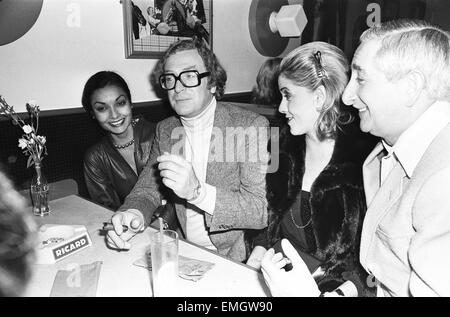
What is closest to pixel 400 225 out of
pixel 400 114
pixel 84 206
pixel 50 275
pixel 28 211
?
pixel 400 114

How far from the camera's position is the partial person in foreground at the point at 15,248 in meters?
1.04

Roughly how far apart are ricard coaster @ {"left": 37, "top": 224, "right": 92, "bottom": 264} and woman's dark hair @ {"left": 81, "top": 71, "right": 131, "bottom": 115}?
1.04m

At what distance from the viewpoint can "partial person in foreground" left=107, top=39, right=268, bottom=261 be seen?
165 centimetres

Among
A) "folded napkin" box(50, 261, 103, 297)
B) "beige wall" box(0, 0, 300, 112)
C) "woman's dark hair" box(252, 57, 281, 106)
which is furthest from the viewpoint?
"woman's dark hair" box(252, 57, 281, 106)

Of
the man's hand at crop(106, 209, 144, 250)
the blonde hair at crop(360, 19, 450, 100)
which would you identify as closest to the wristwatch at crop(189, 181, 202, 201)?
the man's hand at crop(106, 209, 144, 250)

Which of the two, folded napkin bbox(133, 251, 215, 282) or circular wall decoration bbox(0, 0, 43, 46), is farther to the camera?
circular wall decoration bbox(0, 0, 43, 46)

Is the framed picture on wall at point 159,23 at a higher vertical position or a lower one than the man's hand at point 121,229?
higher

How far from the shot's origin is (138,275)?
3.52 ft

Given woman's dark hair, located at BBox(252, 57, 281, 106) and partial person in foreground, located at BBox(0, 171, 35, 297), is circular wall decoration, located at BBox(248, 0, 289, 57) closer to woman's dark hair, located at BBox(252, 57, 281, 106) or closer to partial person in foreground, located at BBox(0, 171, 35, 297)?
woman's dark hair, located at BBox(252, 57, 281, 106)

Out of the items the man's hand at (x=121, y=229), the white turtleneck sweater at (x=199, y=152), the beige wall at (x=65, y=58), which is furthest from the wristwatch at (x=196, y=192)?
the beige wall at (x=65, y=58)

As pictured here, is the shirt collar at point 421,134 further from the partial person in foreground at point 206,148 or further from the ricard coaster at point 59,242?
the ricard coaster at point 59,242

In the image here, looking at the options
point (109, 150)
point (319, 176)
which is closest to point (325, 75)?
point (319, 176)

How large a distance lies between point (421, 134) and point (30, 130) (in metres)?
1.77

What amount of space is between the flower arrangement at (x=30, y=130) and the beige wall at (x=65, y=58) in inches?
3.3
